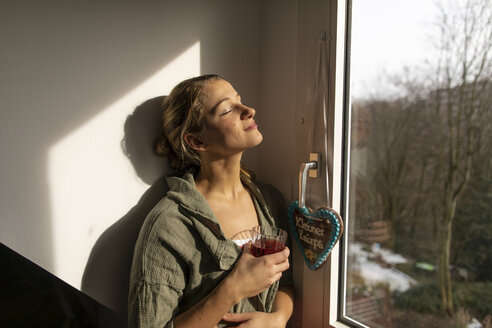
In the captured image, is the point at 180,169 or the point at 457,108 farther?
the point at 180,169

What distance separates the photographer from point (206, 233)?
99 centimetres

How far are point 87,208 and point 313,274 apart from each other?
75 cm

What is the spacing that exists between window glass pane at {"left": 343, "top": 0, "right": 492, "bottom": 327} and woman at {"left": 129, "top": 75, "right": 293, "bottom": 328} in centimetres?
29

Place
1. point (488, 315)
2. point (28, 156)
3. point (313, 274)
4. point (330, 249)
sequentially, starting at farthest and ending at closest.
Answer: point (313, 274), point (330, 249), point (28, 156), point (488, 315)

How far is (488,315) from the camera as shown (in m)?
0.78

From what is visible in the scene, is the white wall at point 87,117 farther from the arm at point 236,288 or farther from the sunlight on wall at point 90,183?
the arm at point 236,288

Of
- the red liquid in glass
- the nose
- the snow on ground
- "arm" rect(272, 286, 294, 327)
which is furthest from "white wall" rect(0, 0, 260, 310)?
the snow on ground

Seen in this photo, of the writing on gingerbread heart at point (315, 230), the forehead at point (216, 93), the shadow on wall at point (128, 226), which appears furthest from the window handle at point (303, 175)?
the shadow on wall at point (128, 226)

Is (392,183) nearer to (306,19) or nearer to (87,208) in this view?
(306,19)

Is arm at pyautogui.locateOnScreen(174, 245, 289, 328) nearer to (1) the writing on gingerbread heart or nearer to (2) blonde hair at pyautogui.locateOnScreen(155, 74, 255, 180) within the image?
(1) the writing on gingerbread heart

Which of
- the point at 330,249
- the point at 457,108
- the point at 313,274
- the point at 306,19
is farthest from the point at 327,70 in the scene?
the point at 313,274

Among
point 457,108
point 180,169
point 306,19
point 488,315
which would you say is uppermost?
point 306,19

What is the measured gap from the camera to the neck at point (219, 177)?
1122 millimetres

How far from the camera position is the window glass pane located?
79cm
